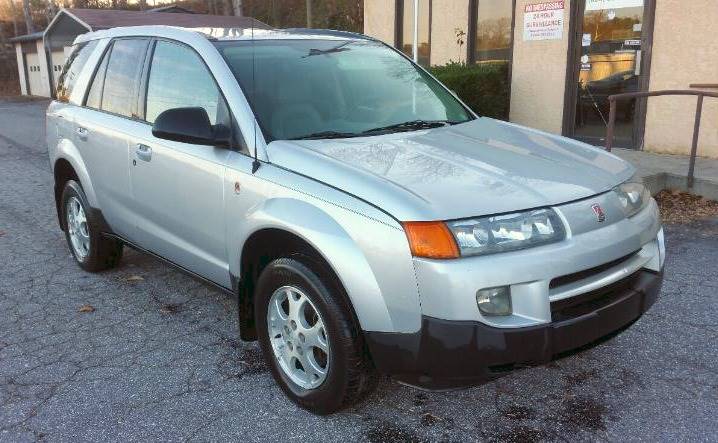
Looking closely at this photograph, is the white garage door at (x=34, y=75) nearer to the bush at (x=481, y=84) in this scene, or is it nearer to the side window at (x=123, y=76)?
the bush at (x=481, y=84)

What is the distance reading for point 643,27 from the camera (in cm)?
867

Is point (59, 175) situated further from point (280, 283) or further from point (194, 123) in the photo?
point (280, 283)

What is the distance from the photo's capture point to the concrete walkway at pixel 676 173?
22.0 ft

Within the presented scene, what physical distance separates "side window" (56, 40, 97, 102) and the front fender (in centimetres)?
310

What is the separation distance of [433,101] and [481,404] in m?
1.93

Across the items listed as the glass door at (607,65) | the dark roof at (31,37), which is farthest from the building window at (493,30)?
the dark roof at (31,37)

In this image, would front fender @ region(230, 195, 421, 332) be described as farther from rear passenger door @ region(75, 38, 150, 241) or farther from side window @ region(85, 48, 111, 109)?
side window @ region(85, 48, 111, 109)

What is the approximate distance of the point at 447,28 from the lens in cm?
1219

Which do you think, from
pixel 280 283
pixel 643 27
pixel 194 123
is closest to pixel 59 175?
pixel 194 123

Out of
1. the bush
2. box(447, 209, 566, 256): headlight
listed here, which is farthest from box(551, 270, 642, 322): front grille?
the bush

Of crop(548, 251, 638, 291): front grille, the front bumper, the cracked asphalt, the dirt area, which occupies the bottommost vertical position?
the cracked asphalt

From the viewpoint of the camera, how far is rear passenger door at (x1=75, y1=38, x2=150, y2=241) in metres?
4.20

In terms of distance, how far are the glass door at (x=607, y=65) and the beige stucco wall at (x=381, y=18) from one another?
4895 millimetres

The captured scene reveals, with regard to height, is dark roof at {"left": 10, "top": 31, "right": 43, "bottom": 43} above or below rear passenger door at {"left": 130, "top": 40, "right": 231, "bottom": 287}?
above
